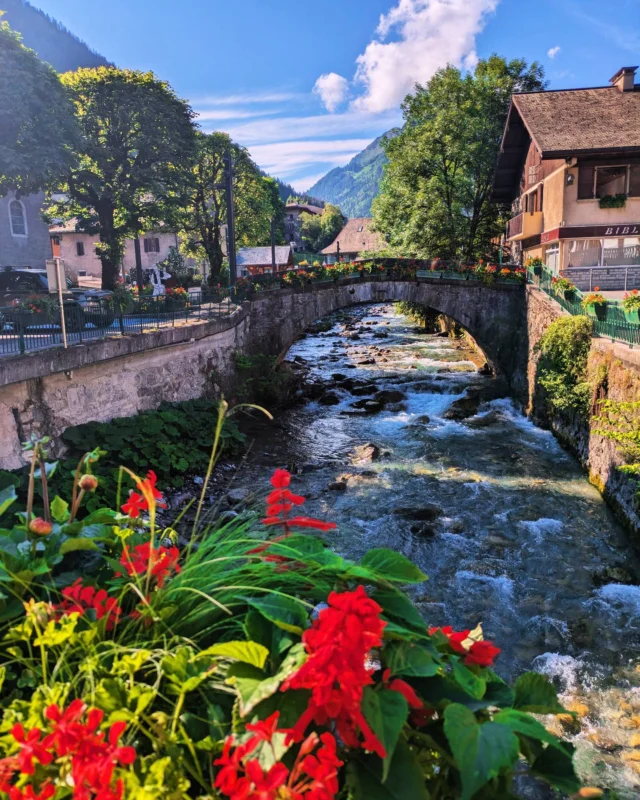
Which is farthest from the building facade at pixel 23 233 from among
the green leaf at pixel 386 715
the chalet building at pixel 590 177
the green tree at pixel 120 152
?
the green leaf at pixel 386 715

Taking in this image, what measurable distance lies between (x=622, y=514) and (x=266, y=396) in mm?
12478

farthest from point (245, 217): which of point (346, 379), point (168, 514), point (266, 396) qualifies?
point (168, 514)

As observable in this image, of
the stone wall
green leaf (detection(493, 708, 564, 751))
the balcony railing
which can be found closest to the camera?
green leaf (detection(493, 708, 564, 751))

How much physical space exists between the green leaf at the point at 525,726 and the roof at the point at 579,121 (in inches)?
912

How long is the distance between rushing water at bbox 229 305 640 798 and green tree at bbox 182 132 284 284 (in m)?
20.3

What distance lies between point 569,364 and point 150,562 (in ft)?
46.4

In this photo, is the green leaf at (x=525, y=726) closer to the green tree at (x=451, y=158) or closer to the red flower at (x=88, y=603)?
the red flower at (x=88, y=603)

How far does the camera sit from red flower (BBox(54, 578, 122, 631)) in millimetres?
2194

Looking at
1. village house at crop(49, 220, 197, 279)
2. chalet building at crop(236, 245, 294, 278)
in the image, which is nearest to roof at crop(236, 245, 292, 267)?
chalet building at crop(236, 245, 294, 278)

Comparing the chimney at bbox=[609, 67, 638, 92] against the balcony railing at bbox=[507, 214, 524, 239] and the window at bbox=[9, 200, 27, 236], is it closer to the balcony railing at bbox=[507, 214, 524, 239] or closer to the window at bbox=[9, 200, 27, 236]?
the balcony railing at bbox=[507, 214, 524, 239]

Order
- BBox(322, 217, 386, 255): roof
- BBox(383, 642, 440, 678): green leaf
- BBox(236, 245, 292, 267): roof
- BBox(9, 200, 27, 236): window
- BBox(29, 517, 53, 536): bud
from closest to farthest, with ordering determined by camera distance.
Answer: BBox(383, 642, 440, 678): green leaf
BBox(29, 517, 53, 536): bud
BBox(9, 200, 27, 236): window
BBox(236, 245, 292, 267): roof
BBox(322, 217, 386, 255): roof

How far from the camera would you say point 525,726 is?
172 cm

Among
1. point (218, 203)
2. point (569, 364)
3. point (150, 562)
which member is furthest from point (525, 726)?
point (218, 203)

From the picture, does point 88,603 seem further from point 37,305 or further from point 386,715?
point 37,305
